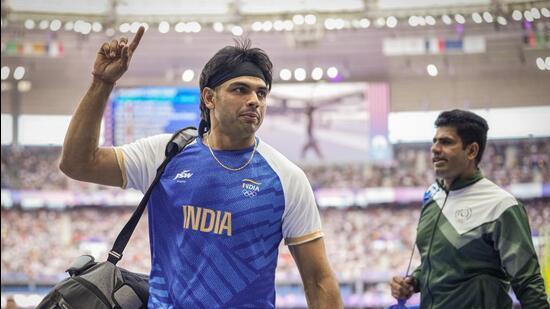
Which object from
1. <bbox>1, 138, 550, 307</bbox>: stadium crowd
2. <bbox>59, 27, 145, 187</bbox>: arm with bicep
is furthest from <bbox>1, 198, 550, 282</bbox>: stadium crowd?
<bbox>59, 27, 145, 187</bbox>: arm with bicep

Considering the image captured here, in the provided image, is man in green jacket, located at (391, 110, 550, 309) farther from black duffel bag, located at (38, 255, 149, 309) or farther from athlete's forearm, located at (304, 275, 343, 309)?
black duffel bag, located at (38, 255, 149, 309)

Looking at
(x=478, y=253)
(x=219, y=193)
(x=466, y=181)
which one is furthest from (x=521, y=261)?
(x=219, y=193)

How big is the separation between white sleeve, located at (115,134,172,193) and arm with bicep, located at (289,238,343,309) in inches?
21.1

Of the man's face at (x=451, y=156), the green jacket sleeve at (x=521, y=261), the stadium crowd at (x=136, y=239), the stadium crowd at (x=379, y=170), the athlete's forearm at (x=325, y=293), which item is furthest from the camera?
the stadium crowd at (x=136, y=239)

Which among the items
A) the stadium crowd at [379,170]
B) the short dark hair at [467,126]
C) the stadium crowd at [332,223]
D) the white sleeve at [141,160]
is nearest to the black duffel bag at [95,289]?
the white sleeve at [141,160]

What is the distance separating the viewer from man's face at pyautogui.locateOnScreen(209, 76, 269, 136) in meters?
2.37

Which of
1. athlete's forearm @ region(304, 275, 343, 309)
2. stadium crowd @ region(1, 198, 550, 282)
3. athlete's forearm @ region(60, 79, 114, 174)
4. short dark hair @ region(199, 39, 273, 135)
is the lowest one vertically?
stadium crowd @ region(1, 198, 550, 282)

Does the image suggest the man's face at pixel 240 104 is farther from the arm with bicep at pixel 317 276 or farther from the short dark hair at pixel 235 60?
the arm with bicep at pixel 317 276

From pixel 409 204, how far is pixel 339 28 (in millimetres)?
5621

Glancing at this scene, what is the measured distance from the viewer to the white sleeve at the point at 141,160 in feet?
7.77

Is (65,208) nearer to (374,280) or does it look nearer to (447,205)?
(374,280)

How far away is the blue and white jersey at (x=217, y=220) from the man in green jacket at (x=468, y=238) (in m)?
0.90

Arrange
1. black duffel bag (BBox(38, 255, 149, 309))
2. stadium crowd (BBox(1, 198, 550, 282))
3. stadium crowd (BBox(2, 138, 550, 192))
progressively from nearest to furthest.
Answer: black duffel bag (BBox(38, 255, 149, 309)) → stadium crowd (BBox(2, 138, 550, 192)) → stadium crowd (BBox(1, 198, 550, 282))

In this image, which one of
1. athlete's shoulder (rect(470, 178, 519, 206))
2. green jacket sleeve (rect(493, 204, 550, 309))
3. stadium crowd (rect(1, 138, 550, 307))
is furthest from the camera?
stadium crowd (rect(1, 138, 550, 307))
